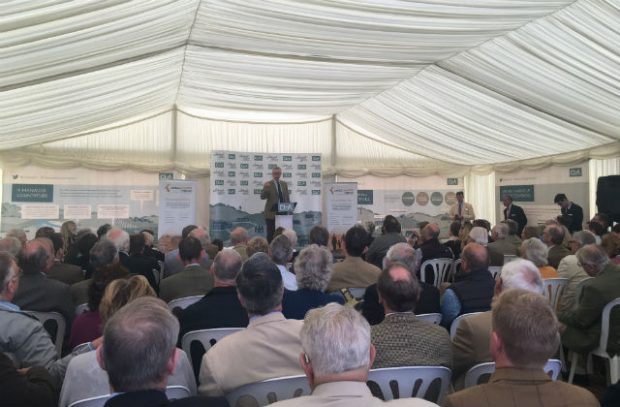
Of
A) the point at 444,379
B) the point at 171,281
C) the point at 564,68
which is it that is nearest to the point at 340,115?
the point at 564,68

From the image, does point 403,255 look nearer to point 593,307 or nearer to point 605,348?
point 593,307

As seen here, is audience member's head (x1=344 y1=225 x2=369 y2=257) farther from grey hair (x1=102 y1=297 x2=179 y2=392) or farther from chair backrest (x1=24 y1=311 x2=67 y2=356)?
grey hair (x1=102 y1=297 x2=179 y2=392)

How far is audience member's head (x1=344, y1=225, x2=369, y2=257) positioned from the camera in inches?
169

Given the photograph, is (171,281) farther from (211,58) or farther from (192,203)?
(192,203)

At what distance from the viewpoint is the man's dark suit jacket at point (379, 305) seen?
3.18 metres

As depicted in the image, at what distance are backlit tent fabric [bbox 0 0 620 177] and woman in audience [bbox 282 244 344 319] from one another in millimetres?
2859

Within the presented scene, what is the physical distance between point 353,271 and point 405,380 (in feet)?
7.09

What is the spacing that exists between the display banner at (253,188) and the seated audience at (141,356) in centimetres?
987

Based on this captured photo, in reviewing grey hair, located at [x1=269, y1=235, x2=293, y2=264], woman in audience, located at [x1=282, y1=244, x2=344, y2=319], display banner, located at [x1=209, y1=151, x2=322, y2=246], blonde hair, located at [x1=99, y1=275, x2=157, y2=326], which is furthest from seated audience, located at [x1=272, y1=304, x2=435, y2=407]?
display banner, located at [x1=209, y1=151, x2=322, y2=246]

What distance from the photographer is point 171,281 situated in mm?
3924

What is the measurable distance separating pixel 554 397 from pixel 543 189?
1095 cm

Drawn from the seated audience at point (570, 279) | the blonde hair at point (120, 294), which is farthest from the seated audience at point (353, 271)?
the blonde hair at point (120, 294)

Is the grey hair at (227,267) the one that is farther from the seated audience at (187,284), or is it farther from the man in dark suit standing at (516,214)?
the man in dark suit standing at (516,214)

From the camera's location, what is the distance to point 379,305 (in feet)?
10.5
